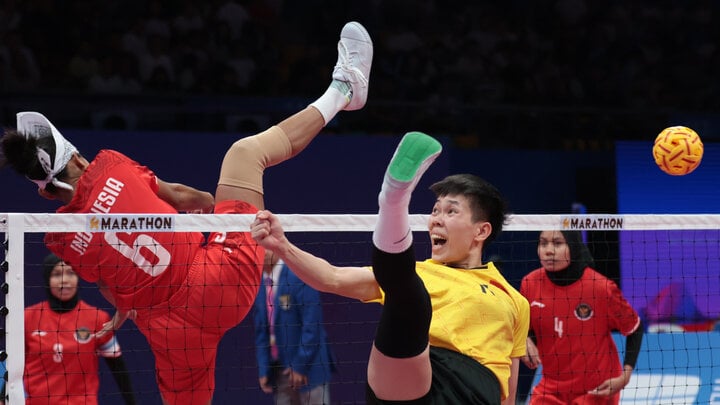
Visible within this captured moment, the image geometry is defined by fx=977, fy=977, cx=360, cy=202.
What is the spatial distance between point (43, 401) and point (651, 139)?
7.02 metres

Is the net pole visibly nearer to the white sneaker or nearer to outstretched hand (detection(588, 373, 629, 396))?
the white sneaker

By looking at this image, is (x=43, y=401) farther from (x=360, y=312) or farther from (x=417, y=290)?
(x=417, y=290)

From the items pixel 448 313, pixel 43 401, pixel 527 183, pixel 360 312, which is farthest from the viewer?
pixel 527 183

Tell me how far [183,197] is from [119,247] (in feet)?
1.83

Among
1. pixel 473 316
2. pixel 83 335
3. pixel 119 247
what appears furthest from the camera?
pixel 83 335

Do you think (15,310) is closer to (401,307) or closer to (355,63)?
(401,307)

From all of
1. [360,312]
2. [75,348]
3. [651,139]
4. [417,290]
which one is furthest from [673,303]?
[417,290]

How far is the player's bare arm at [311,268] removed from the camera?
3.50m

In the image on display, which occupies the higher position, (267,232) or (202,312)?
(267,232)

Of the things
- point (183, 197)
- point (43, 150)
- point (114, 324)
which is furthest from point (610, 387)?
point (43, 150)

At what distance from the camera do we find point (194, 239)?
17.5 feet

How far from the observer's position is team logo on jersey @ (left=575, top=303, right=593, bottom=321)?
707 cm

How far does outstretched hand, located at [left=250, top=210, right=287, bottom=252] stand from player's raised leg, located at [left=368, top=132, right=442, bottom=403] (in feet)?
1.35

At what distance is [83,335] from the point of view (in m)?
7.30
